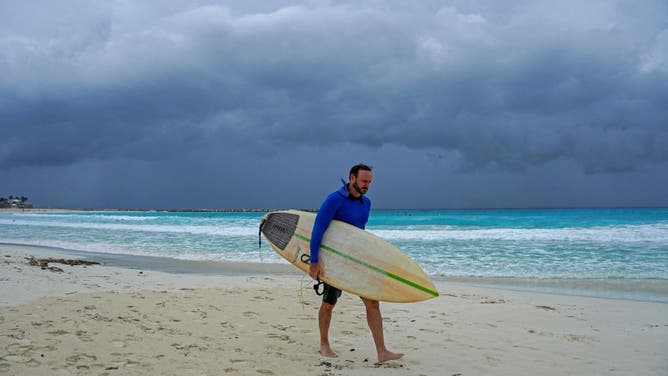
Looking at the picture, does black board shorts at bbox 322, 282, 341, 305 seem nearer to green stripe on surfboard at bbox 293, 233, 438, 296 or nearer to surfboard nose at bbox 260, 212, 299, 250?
green stripe on surfboard at bbox 293, 233, 438, 296

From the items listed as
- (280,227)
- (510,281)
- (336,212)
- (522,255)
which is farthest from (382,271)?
(522,255)

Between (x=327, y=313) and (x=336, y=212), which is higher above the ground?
(x=336, y=212)

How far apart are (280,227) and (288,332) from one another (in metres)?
0.98

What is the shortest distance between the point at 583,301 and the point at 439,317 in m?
2.43

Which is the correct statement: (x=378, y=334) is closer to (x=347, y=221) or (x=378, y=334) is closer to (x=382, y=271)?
(x=382, y=271)

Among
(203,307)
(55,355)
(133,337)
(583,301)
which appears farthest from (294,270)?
(55,355)

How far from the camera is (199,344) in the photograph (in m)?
3.77

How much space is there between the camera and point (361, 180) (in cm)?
345

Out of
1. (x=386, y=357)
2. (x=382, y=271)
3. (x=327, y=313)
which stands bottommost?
(x=386, y=357)

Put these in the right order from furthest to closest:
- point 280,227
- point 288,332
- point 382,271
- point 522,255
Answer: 1. point 522,255
2. point 280,227
3. point 288,332
4. point 382,271

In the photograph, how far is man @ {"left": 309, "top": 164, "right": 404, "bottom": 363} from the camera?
3.47 meters

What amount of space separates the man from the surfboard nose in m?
0.83

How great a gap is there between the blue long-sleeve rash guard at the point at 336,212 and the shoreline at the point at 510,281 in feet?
15.7

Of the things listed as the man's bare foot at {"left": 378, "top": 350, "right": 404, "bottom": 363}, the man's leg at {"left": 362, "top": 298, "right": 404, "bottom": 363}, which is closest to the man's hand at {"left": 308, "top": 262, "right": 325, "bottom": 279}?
the man's leg at {"left": 362, "top": 298, "right": 404, "bottom": 363}
